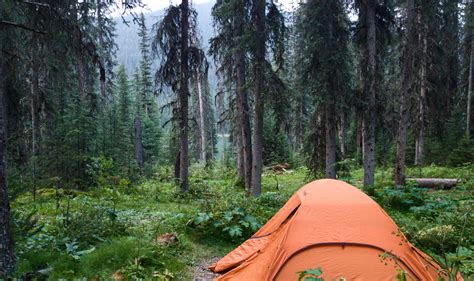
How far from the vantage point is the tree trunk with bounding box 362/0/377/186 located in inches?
446

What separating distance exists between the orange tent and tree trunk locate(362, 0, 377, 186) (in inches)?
246

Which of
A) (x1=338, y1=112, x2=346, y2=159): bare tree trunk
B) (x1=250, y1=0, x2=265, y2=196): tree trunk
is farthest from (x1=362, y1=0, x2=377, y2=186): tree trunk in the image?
(x1=250, y1=0, x2=265, y2=196): tree trunk

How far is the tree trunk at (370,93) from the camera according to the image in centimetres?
1132

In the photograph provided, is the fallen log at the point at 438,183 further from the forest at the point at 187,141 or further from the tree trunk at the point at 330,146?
the tree trunk at the point at 330,146

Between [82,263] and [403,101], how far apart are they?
1048 cm

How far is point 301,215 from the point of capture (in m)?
5.62

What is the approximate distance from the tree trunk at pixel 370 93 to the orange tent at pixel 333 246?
20.5ft

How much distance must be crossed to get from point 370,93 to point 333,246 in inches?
304

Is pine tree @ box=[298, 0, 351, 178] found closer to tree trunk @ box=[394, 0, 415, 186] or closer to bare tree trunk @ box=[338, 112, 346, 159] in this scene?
bare tree trunk @ box=[338, 112, 346, 159]

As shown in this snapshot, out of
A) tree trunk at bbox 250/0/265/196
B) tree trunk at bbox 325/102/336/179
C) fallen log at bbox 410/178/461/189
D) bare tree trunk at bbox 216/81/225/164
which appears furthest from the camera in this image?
bare tree trunk at bbox 216/81/225/164

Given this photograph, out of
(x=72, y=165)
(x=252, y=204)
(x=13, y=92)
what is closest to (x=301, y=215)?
(x=252, y=204)

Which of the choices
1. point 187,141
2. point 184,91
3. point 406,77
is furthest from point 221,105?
point 406,77

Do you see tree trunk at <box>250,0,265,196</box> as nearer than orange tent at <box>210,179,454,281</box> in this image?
No

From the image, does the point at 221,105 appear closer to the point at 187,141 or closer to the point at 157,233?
the point at 187,141
